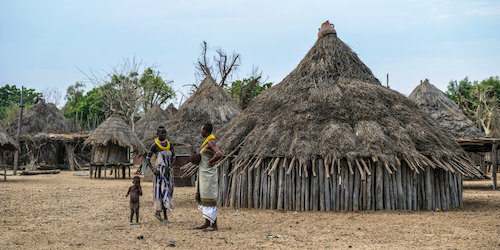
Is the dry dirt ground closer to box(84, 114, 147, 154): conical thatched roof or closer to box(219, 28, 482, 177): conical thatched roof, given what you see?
box(219, 28, 482, 177): conical thatched roof

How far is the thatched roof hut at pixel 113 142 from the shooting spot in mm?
20703

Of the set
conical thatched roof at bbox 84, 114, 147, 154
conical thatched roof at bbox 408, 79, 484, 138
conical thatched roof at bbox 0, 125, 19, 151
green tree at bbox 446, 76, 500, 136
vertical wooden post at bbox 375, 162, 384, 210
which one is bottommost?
vertical wooden post at bbox 375, 162, 384, 210

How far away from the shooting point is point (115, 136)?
20734 millimetres

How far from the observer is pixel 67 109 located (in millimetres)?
50906

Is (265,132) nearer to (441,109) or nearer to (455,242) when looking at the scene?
(455,242)

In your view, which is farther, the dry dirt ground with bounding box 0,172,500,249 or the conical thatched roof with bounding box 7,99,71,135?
the conical thatched roof with bounding box 7,99,71,135

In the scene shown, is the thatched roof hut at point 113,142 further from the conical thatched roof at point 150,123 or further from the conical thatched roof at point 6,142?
the conical thatched roof at point 150,123

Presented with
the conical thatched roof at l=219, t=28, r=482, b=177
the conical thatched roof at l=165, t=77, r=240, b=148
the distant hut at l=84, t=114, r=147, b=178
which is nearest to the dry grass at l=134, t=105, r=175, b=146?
the distant hut at l=84, t=114, r=147, b=178

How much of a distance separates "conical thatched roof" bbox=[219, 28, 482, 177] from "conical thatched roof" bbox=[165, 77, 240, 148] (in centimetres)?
659

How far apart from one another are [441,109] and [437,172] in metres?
11.7

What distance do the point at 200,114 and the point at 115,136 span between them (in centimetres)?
428

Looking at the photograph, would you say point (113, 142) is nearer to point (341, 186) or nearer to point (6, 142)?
point (6, 142)

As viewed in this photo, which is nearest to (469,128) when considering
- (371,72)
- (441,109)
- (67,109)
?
(441,109)

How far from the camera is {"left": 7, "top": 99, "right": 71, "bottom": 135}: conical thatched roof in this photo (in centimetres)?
3031
